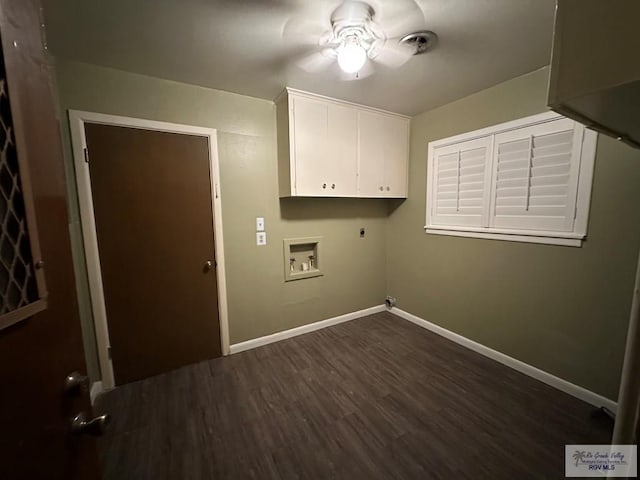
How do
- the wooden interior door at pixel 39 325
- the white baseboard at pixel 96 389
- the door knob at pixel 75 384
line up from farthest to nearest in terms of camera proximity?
the white baseboard at pixel 96 389 < the door knob at pixel 75 384 < the wooden interior door at pixel 39 325

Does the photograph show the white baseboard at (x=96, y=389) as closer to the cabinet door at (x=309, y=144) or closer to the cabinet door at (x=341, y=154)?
the cabinet door at (x=309, y=144)

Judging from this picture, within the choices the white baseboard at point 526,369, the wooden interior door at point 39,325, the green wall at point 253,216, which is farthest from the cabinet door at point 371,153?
the wooden interior door at point 39,325

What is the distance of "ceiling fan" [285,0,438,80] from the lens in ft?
4.40

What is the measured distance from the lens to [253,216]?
97.8 inches

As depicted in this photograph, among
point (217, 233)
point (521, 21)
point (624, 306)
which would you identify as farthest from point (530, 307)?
point (217, 233)

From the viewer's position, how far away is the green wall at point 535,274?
1664 millimetres

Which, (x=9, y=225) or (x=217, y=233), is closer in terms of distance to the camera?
(x=9, y=225)

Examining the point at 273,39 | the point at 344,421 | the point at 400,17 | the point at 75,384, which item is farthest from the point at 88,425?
the point at 400,17

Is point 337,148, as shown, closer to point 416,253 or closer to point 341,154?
point 341,154

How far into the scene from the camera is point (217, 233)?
230 cm

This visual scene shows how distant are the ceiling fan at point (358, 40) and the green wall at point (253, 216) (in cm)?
91

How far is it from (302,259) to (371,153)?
1420 mm

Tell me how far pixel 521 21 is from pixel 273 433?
286 centimetres

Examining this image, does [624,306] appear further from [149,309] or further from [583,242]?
[149,309]
